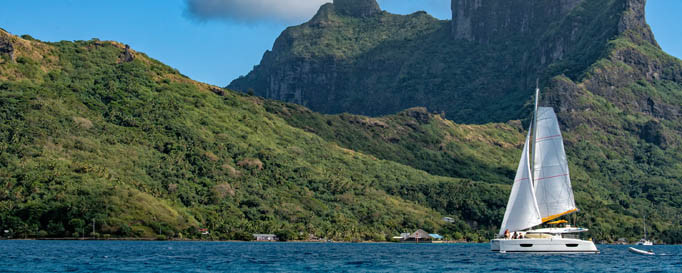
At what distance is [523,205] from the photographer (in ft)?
358

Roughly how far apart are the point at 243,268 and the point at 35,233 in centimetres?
11304

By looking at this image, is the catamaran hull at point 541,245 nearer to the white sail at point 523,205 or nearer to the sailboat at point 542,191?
the sailboat at point 542,191

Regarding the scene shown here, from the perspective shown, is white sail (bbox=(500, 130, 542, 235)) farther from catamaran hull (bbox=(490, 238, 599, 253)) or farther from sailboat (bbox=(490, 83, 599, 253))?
catamaran hull (bbox=(490, 238, 599, 253))

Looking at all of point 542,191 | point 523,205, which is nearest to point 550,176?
point 542,191

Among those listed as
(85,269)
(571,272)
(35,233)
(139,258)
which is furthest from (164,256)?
(35,233)

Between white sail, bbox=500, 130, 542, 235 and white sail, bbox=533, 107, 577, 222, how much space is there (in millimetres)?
1074

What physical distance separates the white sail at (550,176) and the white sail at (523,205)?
42.3 inches

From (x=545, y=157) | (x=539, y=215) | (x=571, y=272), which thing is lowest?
(x=571, y=272)

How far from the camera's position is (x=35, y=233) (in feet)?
644

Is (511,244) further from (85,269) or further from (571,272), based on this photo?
(85,269)

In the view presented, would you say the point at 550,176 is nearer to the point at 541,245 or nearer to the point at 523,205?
the point at 523,205

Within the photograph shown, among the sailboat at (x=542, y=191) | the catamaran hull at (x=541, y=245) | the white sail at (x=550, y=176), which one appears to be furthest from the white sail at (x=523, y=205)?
the catamaran hull at (x=541, y=245)

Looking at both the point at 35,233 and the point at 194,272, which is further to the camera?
the point at 35,233

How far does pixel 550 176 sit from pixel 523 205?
5.17 metres
